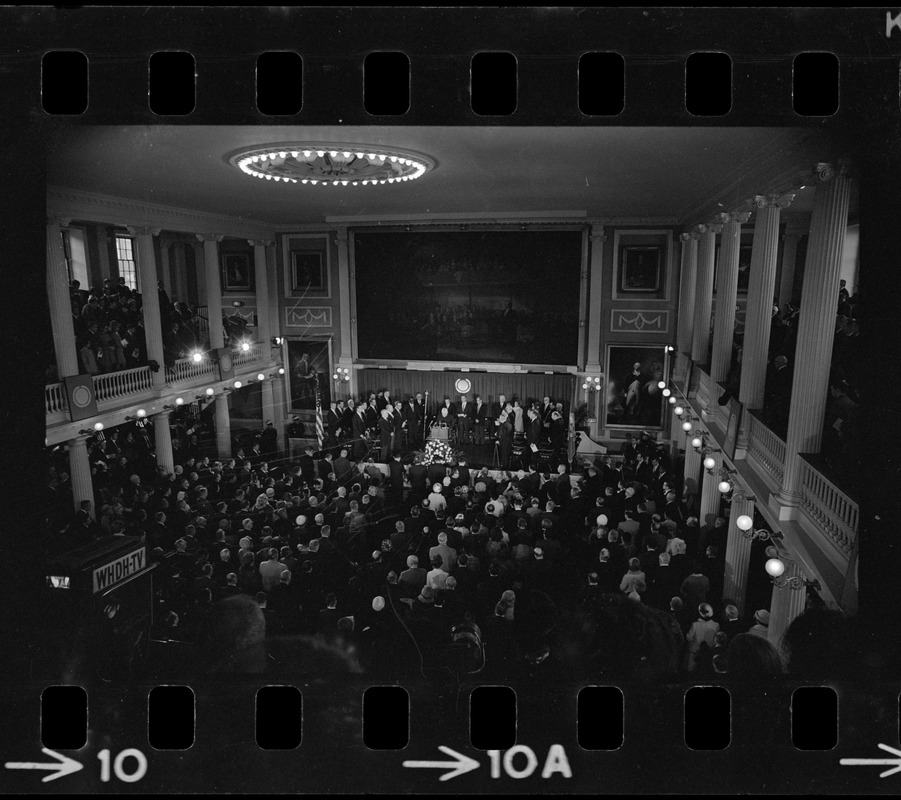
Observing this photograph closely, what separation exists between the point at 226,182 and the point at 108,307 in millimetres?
2266

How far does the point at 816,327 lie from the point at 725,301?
3.65 meters

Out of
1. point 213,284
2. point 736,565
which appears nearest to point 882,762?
point 736,565

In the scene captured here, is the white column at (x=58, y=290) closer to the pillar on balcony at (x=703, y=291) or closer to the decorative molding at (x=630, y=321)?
the decorative molding at (x=630, y=321)

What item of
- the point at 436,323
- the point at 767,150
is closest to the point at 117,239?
the point at 436,323

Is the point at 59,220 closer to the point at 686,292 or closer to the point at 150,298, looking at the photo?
the point at 150,298

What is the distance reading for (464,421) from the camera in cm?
866

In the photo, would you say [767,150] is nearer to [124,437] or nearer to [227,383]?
[227,383]

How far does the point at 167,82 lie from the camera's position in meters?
6.01

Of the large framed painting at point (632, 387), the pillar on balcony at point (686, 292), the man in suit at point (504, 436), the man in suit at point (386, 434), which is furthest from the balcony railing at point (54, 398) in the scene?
the pillar on balcony at point (686, 292)

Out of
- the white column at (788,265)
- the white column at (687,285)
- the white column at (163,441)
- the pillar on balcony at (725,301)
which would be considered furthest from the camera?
the pillar on balcony at (725,301)

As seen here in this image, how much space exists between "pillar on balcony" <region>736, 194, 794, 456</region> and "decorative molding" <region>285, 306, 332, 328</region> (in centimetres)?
Answer: 652

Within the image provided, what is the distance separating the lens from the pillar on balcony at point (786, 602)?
6.67m

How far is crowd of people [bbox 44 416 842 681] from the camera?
273 inches

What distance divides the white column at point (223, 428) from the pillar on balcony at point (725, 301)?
7997 mm
